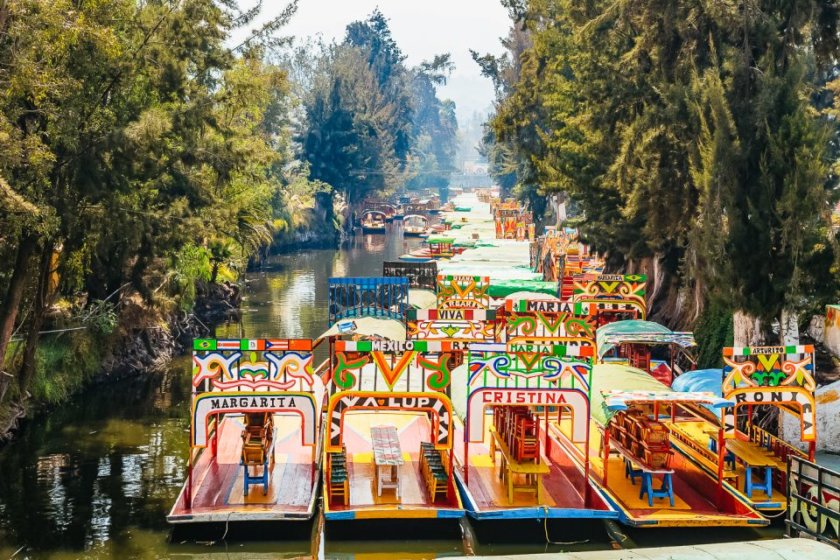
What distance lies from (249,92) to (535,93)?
22299 mm

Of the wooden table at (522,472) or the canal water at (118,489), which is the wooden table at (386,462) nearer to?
the canal water at (118,489)

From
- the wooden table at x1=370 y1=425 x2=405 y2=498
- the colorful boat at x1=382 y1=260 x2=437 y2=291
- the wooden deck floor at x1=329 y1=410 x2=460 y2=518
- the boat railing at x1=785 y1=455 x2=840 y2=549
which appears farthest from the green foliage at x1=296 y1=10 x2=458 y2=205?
the boat railing at x1=785 y1=455 x2=840 y2=549

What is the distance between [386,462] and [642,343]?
440 inches

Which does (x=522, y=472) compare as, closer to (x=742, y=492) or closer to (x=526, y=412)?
(x=526, y=412)

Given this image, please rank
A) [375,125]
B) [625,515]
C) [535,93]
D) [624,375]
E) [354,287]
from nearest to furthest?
[625,515]
[624,375]
[354,287]
[535,93]
[375,125]

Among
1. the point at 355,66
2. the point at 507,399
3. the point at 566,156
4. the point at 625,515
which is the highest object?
the point at 355,66

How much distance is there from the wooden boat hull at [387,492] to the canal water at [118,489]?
0.71 metres

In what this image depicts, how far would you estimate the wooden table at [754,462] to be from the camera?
18.0 metres

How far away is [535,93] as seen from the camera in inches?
1998

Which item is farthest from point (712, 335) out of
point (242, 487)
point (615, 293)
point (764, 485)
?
point (242, 487)

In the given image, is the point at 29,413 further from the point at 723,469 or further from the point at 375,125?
the point at 375,125

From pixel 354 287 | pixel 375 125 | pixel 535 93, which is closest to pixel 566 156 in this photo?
pixel 354 287

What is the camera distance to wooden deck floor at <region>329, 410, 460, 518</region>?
17.2 metres

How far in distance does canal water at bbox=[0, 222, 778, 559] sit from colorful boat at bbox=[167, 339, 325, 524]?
0.76 meters
